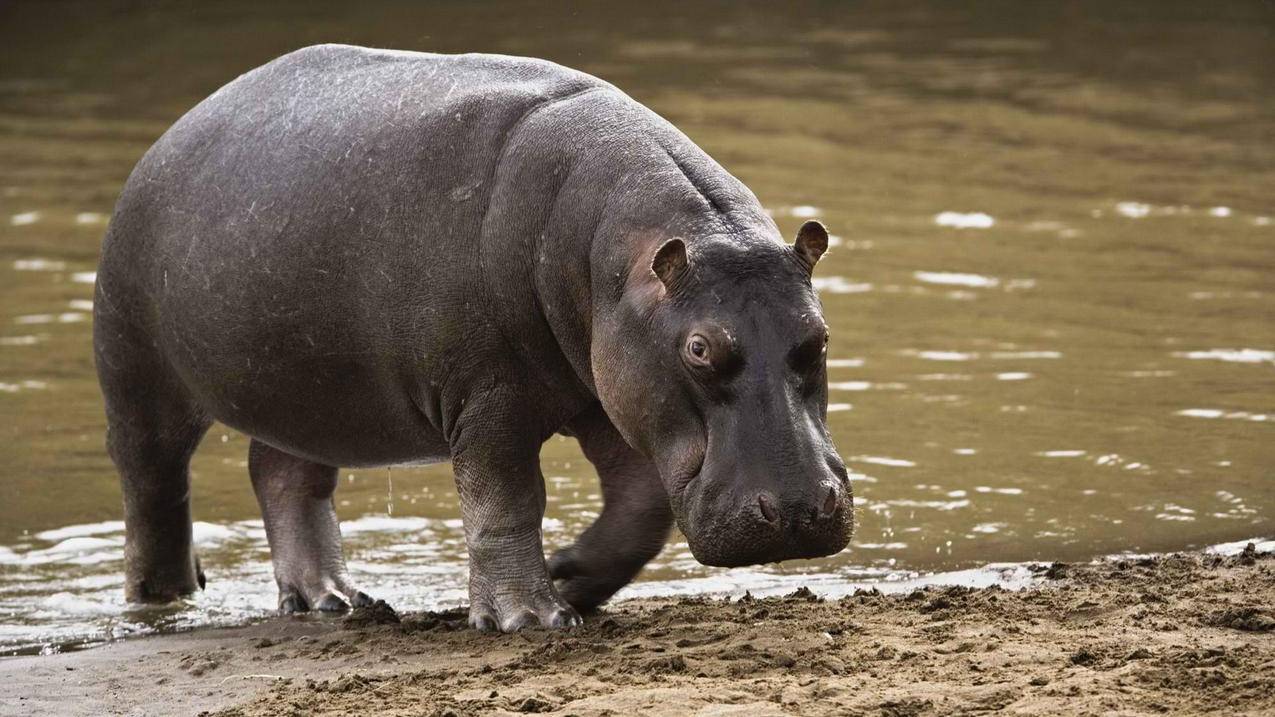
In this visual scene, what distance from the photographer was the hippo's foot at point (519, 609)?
5.46 meters

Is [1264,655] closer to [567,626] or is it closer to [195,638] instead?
[567,626]

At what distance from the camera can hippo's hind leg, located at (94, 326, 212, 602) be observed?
661 cm

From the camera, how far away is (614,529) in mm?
5680

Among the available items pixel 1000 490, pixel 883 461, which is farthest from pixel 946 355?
pixel 1000 490

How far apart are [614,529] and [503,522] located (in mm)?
335

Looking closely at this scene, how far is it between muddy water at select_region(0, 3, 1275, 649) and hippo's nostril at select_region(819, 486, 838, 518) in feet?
5.79

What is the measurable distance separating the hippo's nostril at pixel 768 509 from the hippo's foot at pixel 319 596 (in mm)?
2048

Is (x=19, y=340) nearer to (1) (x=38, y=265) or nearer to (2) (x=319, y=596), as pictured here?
(1) (x=38, y=265)

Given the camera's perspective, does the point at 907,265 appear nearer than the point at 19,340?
No

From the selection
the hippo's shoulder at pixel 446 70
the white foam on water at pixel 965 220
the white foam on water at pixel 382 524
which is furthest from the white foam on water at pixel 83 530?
the white foam on water at pixel 965 220

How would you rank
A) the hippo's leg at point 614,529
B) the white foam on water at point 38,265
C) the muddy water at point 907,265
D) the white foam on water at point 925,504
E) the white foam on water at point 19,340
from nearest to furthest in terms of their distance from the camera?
the hippo's leg at point 614,529
the muddy water at point 907,265
the white foam on water at point 925,504
the white foam on water at point 19,340
the white foam on water at point 38,265

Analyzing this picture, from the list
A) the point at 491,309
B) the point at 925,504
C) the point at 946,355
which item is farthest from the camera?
the point at 946,355

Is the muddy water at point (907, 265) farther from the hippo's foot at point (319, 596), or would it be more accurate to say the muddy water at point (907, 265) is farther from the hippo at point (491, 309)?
the hippo at point (491, 309)

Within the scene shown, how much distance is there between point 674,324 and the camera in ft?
16.2
